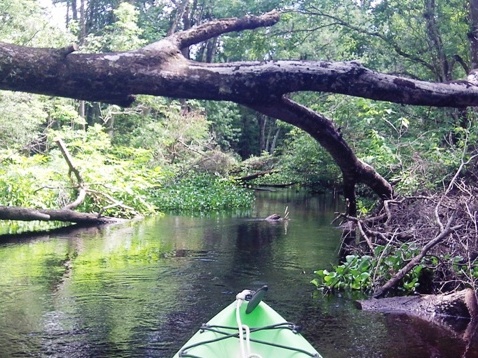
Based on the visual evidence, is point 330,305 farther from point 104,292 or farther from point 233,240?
point 233,240

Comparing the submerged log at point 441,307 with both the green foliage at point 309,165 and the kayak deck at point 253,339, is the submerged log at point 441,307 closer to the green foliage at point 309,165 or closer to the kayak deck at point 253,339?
the kayak deck at point 253,339

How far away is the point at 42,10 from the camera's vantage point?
73.7ft

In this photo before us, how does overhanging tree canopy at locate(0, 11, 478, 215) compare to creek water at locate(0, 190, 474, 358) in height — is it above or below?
above

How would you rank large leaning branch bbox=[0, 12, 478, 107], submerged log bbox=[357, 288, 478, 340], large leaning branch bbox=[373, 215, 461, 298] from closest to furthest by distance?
large leaning branch bbox=[0, 12, 478, 107], submerged log bbox=[357, 288, 478, 340], large leaning branch bbox=[373, 215, 461, 298]

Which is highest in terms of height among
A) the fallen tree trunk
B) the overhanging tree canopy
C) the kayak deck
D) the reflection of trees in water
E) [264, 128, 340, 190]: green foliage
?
Answer: the overhanging tree canopy

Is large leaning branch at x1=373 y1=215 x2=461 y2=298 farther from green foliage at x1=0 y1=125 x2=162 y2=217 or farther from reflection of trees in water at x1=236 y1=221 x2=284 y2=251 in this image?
A: green foliage at x1=0 y1=125 x2=162 y2=217

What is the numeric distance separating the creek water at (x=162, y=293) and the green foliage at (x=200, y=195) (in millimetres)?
4933

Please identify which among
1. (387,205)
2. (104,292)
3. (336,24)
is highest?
(336,24)

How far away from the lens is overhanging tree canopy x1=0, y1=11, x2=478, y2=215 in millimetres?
4082

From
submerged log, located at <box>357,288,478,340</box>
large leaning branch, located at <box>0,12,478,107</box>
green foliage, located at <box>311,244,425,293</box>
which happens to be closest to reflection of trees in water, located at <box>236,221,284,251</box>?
green foliage, located at <box>311,244,425,293</box>

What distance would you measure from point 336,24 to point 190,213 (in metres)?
6.33

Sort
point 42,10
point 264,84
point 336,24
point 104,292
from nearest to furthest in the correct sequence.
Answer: point 264,84 < point 104,292 < point 336,24 < point 42,10

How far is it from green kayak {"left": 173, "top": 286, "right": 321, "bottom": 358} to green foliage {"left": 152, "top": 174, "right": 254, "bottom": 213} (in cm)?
1445

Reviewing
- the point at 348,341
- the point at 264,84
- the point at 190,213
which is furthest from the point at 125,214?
the point at 264,84
